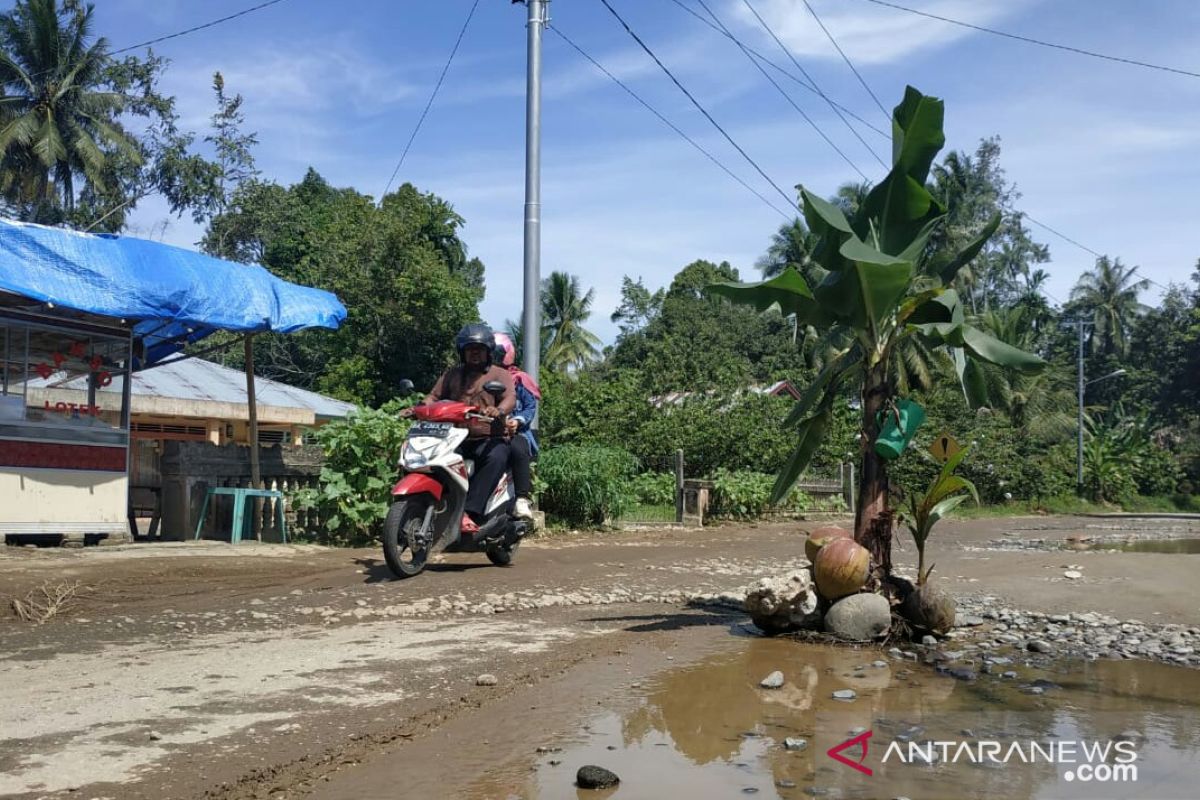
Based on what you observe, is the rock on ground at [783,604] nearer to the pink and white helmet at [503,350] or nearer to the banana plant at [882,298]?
the banana plant at [882,298]

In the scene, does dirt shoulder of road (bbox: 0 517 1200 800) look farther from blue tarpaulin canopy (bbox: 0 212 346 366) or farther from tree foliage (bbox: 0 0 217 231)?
tree foliage (bbox: 0 0 217 231)

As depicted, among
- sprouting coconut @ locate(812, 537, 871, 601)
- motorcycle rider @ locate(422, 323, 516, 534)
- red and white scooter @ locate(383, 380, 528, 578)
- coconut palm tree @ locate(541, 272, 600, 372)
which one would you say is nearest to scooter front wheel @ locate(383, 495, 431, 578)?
red and white scooter @ locate(383, 380, 528, 578)

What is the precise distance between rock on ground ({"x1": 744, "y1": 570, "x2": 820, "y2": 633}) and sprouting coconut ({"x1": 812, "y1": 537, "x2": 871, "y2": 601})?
13cm

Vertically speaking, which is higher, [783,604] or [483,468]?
[483,468]

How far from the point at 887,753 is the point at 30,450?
7.96 m

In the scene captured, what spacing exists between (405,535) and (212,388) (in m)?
8.78

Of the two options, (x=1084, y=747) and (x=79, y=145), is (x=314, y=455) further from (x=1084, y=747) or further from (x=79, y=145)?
(x=79, y=145)

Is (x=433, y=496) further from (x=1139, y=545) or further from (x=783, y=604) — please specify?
(x=1139, y=545)

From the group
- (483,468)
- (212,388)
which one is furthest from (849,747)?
(212,388)

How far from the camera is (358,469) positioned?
34.1ft

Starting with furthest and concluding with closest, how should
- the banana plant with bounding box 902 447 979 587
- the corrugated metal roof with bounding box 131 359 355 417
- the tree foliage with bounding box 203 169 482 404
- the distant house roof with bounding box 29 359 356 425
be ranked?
the tree foliage with bounding box 203 169 482 404, the corrugated metal roof with bounding box 131 359 355 417, the distant house roof with bounding box 29 359 356 425, the banana plant with bounding box 902 447 979 587

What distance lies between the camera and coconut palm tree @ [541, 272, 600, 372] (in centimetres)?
4216

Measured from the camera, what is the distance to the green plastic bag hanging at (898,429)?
267 inches

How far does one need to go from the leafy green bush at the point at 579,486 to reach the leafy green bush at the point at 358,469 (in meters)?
3.50
